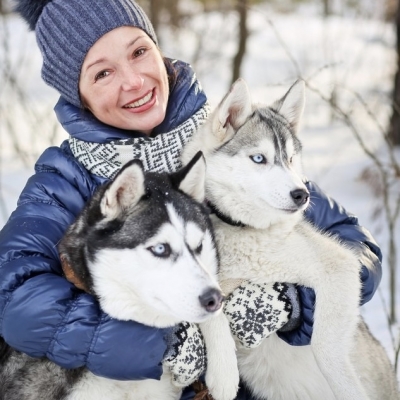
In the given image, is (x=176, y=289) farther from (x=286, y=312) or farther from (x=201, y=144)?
(x=201, y=144)

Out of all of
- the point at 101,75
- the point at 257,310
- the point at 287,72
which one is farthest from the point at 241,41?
the point at 257,310

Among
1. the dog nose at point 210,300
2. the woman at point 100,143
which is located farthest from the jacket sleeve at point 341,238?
the dog nose at point 210,300

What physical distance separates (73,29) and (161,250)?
3.36 ft

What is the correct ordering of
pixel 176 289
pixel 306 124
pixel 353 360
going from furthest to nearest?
pixel 306 124 < pixel 353 360 < pixel 176 289

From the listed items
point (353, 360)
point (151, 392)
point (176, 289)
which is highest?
point (176, 289)

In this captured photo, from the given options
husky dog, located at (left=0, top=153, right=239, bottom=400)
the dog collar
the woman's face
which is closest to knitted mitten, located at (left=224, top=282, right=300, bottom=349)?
husky dog, located at (left=0, top=153, right=239, bottom=400)

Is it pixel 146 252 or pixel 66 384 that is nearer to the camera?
pixel 146 252

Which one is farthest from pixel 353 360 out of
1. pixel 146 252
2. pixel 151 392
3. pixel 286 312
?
pixel 146 252

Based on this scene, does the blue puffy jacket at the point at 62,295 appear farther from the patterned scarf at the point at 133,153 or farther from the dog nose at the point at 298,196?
the dog nose at the point at 298,196

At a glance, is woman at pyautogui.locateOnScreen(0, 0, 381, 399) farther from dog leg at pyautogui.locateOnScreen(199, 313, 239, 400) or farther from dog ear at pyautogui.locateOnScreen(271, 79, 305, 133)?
dog ear at pyautogui.locateOnScreen(271, 79, 305, 133)

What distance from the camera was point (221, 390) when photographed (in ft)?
7.01

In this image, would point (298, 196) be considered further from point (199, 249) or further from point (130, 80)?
point (130, 80)

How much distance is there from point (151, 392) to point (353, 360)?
0.81 meters

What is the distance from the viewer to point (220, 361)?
2.14m
